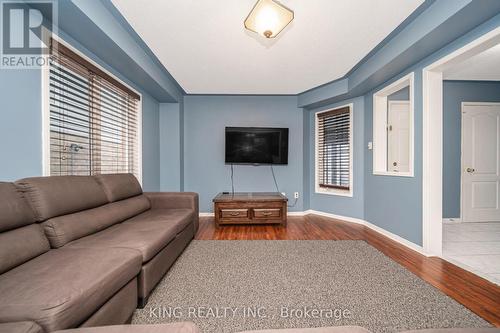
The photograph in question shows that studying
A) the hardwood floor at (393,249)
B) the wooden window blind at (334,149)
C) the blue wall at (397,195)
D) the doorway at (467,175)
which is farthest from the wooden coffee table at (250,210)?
the doorway at (467,175)

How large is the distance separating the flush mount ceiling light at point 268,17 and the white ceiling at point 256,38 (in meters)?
0.15

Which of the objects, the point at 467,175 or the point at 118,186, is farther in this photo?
the point at 467,175

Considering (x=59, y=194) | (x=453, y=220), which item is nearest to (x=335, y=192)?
(x=453, y=220)

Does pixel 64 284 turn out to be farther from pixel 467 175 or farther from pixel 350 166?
pixel 467 175

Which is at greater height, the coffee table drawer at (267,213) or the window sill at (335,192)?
the window sill at (335,192)

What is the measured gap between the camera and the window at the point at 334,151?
3.88m

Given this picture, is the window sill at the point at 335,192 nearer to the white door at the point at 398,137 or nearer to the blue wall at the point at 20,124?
the white door at the point at 398,137

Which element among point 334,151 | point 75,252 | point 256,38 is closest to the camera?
point 75,252

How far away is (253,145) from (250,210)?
124cm

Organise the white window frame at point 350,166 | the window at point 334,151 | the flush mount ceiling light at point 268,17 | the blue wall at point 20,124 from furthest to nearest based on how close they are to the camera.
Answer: the window at point 334,151 < the white window frame at point 350,166 < the flush mount ceiling light at point 268,17 < the blue wall at point 20,124

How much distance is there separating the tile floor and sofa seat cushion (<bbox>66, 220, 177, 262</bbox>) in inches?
113

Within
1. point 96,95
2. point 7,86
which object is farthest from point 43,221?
point 96,95
